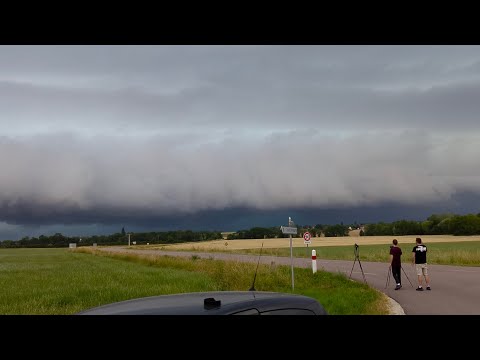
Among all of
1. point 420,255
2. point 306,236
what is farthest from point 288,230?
point 306,236

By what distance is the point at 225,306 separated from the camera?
286 cm

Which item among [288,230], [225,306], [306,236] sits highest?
[288,230]

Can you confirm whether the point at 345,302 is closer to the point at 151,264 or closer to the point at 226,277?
the point at 226,277

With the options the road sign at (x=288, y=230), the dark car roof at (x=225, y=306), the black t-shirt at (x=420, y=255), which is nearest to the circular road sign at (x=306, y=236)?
the black t-shirt at (x=420, y=255)

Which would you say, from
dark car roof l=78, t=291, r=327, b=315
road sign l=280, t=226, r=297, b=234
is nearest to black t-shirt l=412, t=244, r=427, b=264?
road sign l=280, t=226, r=297, b=234

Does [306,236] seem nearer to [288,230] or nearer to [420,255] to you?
[420,255]

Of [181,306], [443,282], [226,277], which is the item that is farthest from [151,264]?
[181,306]

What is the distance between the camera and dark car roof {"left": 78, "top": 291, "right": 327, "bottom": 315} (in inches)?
109

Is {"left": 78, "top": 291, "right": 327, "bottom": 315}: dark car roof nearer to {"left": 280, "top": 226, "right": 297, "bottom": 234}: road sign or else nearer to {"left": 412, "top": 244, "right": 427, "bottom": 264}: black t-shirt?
{"left": 280, "top": 226, "right": 297, "bottom": 234}: road sign

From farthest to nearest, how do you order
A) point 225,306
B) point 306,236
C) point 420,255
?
1. point 306,236
2. point 420,255
3. point 225,306

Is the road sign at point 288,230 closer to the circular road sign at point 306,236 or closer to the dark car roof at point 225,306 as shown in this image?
the circular road sign at point 306,236
